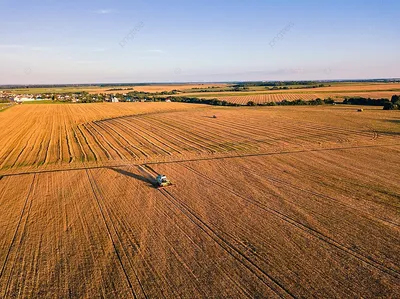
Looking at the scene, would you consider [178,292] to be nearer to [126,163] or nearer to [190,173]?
[190,173]

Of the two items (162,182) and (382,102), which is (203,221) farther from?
(382,102)

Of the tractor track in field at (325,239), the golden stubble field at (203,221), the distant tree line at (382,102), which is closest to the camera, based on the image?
the golden stubble field at (203,221)

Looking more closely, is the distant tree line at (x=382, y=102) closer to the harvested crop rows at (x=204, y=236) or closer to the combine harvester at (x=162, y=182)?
the harvested crop rows at (x=204, y=236)

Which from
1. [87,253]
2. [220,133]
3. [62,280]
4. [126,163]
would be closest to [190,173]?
[126,163]

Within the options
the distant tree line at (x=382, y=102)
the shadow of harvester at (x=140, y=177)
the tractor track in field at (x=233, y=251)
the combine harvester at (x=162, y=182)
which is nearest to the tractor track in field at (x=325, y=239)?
the tractor track in field at (x=233, y=251)

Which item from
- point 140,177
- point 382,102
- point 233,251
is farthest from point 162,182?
point 382,102
